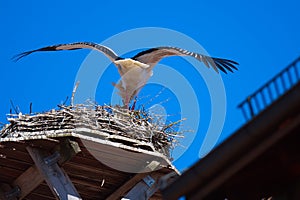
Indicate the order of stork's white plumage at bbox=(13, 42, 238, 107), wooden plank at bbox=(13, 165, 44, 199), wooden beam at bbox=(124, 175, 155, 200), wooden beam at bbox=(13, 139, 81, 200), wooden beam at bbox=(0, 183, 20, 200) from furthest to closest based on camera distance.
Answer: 1. stork's white plumage at bbox=(13, 42, 238, 107)
2. wooden beam at bbox=(0, 183, 20, 200)
3. wooden beam at bbox=(124, 175, 155, 200)
4. wooden plank at bbox=(13, 165, 44, 199)
5. wooden beam at bbox=(13, 139, 81, 200)

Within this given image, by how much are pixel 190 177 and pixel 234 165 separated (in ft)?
1.41

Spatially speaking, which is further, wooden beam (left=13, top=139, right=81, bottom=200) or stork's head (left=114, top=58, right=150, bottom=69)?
stork's head (left=114, top=58, right=150, bottom=69)

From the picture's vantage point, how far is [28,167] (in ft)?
46.0

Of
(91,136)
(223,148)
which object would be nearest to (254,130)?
(223,148)

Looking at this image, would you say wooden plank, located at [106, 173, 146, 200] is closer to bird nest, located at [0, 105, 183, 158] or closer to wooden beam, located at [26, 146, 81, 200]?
bird nest, located at [0, 105, 183, 158]

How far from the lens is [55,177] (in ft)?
43.3

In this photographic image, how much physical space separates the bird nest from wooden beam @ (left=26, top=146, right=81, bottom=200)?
1.34 ft

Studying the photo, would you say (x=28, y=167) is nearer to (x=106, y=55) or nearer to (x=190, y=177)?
(x=106, y=55)

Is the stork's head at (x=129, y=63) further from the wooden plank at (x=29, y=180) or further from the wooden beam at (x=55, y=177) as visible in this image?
the wooden beam at (x=55, y=177)

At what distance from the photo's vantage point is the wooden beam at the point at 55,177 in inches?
516

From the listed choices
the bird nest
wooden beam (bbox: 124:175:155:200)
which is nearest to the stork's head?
the bird nest

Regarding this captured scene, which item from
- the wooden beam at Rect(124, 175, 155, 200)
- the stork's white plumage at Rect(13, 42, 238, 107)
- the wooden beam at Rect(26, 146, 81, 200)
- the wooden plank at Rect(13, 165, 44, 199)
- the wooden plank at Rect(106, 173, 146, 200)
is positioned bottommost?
the wooden beam at Rect(124, 175, 155, 200)

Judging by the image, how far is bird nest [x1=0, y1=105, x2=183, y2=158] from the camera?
1350cm

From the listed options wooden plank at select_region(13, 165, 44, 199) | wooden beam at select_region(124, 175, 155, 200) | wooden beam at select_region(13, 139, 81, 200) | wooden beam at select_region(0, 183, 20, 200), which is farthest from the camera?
wooden beam at select_region(0, 183, 20, 200)
